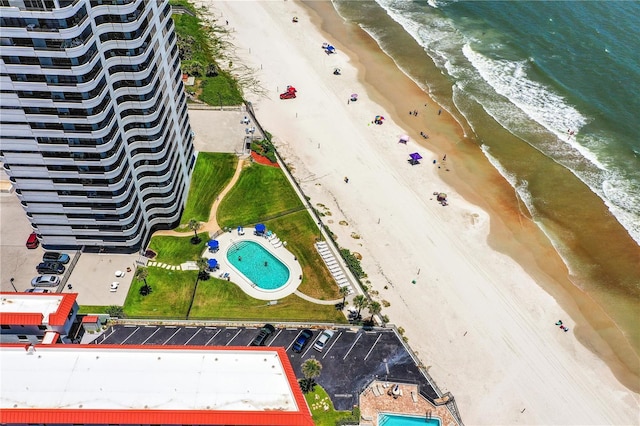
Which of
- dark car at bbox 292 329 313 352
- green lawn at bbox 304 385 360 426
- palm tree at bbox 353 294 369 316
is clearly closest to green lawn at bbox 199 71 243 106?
palm tree at bbox 353 294 369 316

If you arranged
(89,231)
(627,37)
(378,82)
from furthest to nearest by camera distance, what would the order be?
(627,37) → (378,82) → (89,231)

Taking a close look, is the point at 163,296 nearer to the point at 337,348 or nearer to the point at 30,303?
the point at 30,303

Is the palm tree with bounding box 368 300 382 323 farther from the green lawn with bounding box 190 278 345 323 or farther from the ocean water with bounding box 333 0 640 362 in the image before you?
the ocean water with bounding box 333 0 640 362

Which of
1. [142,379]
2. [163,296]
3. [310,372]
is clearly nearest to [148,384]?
[142,379]

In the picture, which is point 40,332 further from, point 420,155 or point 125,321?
point 420,155

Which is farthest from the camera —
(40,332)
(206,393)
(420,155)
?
(420,155)

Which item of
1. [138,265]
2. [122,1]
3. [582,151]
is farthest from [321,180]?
[582,151]

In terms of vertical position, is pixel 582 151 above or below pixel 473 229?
above
